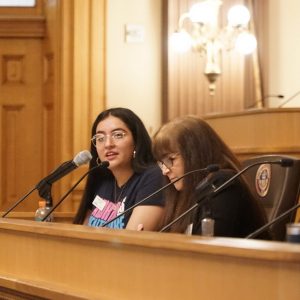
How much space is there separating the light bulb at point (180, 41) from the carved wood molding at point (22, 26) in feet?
3.58

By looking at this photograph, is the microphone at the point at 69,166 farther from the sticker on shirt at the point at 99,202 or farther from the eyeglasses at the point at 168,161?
the sticker on shirt at the point at 99,202

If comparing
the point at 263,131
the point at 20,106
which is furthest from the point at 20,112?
the point at 263,131

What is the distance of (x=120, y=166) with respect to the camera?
334 centimetres

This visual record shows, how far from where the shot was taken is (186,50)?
6902mm

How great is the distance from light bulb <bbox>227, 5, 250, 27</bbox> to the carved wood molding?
1.61 meters

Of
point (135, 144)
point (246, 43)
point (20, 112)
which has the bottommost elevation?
point (135, 144)

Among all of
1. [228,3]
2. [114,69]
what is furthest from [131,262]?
[228,3]

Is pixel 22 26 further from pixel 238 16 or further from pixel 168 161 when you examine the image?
pixel 168 161

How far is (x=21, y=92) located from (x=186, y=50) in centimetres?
147

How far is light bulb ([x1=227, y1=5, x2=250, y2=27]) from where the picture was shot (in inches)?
266

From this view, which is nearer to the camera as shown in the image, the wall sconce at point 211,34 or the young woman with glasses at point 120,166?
the young woman with glasses at point 120,166

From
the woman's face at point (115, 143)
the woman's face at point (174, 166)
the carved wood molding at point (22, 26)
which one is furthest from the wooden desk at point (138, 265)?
the carved wood molding at point (22, 26)

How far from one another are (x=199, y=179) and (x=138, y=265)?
105 centimetres

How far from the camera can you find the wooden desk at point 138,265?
131 cm
